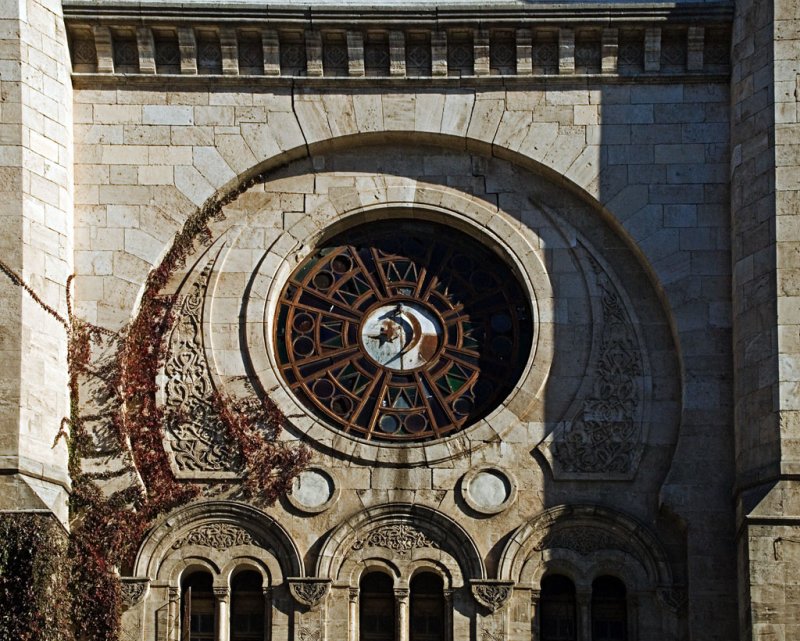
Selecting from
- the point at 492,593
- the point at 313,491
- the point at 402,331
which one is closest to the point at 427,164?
the point at 402,331

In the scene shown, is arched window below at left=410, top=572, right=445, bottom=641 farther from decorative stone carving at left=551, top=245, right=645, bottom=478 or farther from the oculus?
decorative stone carving at left=551, top=245, right=645, bottom=478

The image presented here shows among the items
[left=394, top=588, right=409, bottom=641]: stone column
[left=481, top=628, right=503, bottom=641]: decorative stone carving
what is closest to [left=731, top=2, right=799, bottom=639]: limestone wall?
[left=481, top=628, right=503, bottom=641]: decorative stone carving

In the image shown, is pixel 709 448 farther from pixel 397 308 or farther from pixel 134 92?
pixel 134 92

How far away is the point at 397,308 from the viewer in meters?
28.9

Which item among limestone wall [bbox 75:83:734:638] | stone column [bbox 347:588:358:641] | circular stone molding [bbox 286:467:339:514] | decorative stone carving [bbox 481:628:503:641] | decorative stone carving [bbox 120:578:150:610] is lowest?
decorative stone carving [bbox 481:628:503:641]

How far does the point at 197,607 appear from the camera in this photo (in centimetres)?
2786

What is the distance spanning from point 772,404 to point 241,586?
6484 mm

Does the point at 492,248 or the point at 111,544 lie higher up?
the point at 492,248

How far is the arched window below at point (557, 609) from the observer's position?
91.4 ft

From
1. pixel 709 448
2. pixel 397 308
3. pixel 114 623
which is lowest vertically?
pixel 114 623

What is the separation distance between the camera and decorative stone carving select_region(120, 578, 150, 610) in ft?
90.0

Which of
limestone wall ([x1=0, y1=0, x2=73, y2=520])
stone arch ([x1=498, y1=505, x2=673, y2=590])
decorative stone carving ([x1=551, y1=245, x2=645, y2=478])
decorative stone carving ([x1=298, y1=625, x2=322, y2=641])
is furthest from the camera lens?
decorative stone carving ([x1=551, y1=245, x2=645, y2=478])

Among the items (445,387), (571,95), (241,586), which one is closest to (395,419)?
(445,387)

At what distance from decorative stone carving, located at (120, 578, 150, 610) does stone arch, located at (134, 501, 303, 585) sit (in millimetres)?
126
